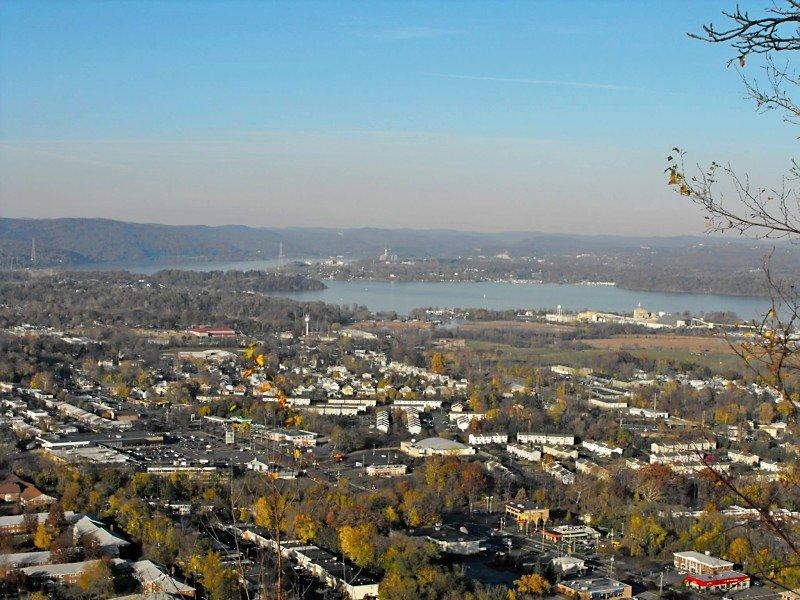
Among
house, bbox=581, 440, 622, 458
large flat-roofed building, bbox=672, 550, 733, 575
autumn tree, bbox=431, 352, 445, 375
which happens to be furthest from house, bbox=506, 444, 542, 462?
autumn tree, bbox=431, 352, 445, 375

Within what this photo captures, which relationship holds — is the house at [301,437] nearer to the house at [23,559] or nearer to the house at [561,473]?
the house at [561,473]

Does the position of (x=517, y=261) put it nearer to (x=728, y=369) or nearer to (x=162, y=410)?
(x=728, y=369)

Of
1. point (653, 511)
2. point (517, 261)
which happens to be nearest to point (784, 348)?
point (653, 511)

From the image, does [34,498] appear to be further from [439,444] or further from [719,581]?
[719,581]

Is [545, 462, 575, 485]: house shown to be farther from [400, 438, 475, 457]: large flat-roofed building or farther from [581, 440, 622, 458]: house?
[400, 438, 475, 457]: large flat-roofed building

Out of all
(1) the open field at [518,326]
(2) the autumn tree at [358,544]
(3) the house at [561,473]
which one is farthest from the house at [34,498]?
(1) the open field at [518,326]

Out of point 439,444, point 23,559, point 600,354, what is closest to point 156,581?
point 23,559
